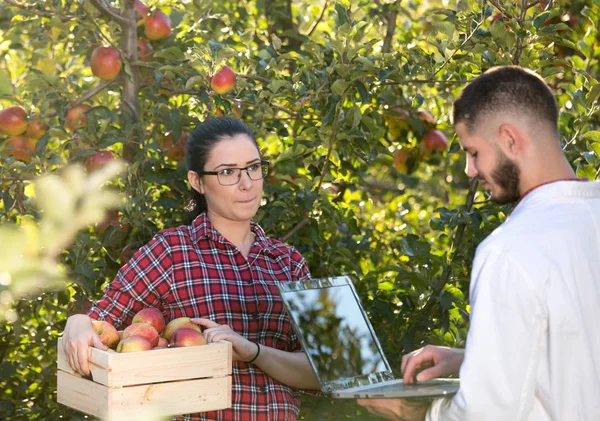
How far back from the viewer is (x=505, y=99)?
1526 mm

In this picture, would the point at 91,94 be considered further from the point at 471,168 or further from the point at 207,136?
the point at 471,168

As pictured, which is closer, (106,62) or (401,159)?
(106,62)

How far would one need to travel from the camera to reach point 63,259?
2855 millimetres

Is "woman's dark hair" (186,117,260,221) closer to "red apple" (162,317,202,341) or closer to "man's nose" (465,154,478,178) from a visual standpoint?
"red apple" (162,317,202,341)

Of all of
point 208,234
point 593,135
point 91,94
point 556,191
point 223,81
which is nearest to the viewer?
point 556,191

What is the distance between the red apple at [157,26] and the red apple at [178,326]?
1.46 meters

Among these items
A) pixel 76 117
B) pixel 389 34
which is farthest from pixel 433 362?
pixel 389 34

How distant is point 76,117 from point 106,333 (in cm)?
131

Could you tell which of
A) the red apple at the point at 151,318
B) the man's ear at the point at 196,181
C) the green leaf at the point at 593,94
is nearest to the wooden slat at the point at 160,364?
the red apple at the point at 151,318

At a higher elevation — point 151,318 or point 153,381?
point 151,318

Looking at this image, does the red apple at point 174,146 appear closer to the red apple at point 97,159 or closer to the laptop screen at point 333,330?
the red apple at point 97,159

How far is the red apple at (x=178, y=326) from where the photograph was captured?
1940 mm

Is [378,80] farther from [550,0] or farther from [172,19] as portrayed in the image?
[172,19]

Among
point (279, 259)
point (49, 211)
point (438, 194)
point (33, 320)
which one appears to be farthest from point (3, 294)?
point (438, 194)
